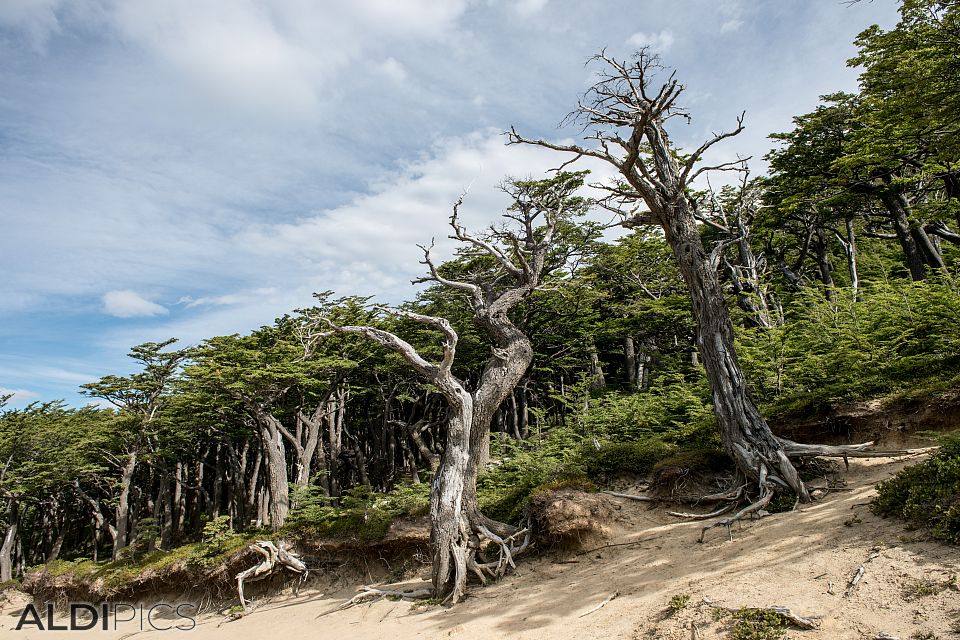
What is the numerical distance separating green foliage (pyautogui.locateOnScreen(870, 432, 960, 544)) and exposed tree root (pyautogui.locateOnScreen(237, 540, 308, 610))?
11571mm

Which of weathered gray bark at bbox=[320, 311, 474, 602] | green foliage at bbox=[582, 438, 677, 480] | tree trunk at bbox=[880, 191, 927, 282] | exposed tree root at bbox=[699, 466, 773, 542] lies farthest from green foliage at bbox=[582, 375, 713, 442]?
tree trunk at bbox=[880, 191, 927, 282]

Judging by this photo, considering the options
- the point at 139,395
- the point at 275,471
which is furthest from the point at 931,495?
the point at 139,395

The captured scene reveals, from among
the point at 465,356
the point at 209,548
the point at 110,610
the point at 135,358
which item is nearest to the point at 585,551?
the point at 209,548

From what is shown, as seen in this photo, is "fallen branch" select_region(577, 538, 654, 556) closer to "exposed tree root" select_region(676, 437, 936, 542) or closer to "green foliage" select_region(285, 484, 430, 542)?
"exposed tree root" select_region(676, 437, 936, 542)

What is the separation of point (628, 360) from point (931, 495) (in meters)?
19.5

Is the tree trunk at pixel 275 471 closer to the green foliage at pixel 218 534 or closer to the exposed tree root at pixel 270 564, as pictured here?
the green foliage at pixel 218 534

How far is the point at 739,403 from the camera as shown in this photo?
28.4 feet

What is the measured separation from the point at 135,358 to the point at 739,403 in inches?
900

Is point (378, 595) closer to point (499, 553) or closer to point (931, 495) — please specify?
point (499, 553)

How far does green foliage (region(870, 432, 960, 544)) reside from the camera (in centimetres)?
523

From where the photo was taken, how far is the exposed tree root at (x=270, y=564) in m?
12.1

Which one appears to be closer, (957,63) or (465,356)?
(957,63)

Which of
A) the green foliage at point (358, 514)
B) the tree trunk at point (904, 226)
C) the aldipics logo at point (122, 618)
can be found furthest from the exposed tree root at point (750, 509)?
the tree trunk at point (904, 226)

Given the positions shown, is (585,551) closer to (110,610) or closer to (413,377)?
(413,377)
